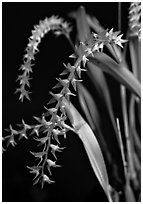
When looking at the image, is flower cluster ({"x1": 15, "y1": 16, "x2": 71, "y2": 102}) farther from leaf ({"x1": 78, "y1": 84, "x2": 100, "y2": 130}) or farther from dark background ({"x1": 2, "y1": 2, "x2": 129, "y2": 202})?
dark background ({"x1": 2, "y1": 2, "x2": 129, "y2": 202})

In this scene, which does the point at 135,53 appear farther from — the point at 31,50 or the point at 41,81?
the point at 41,81

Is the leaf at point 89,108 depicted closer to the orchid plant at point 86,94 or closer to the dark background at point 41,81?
the orchid plant at point 86,94

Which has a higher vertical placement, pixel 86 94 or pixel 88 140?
pixel 86 94

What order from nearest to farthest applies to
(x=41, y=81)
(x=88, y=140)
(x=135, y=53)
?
(x=88, y=140), (x=135, y=53), (x=41, y=81)

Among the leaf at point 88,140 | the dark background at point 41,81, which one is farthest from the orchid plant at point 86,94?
the dark background at point 41,81

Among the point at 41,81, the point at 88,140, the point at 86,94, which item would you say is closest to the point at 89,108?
the point at 86,94

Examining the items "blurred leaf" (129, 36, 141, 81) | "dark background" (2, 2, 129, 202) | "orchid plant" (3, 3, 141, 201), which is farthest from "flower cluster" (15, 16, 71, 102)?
"dark background" (2, 2, 129, 202)

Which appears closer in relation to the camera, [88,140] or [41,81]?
[88,140]

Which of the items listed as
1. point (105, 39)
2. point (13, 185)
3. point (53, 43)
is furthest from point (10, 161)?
point (105, 39)

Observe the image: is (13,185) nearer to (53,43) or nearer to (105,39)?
(53,43)
